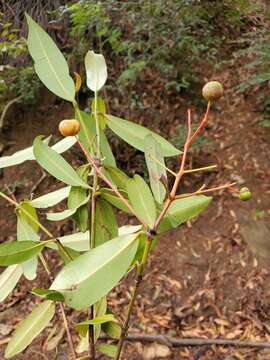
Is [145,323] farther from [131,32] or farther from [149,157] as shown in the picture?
[131,32]

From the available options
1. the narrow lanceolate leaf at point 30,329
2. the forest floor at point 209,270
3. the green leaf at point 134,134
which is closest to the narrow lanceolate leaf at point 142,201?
the green leaf at point 134,134

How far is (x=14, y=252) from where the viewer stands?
2.08 feet

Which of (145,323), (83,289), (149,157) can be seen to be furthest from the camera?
(145,323)

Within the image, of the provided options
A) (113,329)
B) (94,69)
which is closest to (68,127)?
(94,69)

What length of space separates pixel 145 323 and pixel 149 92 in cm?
191

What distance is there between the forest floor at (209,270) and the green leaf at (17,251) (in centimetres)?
155

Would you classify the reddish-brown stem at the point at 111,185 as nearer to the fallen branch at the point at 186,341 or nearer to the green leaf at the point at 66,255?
the green leaf at the point at 66,255

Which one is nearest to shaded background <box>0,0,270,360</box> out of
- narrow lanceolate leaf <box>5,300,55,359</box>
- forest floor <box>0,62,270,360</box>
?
forest floor <box>0,62,270,360</box>

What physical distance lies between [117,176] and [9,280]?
320 mm

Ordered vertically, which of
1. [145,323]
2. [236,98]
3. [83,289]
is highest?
[83,289]

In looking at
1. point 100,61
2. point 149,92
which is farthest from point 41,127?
point 100,61

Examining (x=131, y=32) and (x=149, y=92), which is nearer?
(x=131, y=32)

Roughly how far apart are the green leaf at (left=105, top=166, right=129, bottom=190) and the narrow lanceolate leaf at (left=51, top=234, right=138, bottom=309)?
0.52 feet

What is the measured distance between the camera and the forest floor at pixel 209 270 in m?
2.17
